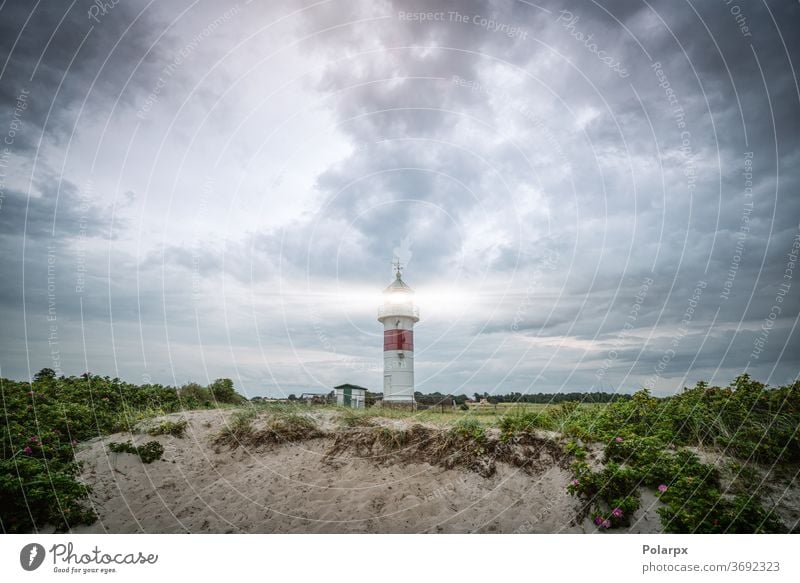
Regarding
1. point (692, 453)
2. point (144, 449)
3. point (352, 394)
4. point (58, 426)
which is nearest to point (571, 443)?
point (692, 453)

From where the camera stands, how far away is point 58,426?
35.1ft

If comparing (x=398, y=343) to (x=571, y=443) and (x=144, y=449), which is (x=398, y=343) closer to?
(x=144, y=449)

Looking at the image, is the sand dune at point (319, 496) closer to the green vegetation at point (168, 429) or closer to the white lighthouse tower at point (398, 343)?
the green vegetation at point (168, 429)

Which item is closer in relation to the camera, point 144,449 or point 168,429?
point 144,449

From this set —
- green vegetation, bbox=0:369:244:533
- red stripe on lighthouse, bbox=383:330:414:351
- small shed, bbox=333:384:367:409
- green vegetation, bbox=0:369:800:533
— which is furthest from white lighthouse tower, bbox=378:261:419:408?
green vegetation, bbox=0:369:800:533

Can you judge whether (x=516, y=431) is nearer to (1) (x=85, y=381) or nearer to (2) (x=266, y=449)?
(2) (x=266, y=449)

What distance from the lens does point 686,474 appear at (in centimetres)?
617

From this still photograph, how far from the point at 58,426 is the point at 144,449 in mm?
2809

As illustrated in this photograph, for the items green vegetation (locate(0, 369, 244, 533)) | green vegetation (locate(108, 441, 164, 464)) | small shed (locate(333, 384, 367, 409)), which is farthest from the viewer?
small shed (locate(333, 384, 367, 409))

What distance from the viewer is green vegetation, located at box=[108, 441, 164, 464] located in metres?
9.87

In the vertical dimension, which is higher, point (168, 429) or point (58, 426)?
point (58, 426)

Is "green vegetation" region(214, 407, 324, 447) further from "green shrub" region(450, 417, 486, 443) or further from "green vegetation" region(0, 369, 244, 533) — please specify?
"green shrub" region(450, 417, 486, 443)

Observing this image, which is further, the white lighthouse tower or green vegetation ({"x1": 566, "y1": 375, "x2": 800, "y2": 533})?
the white lighthouse tower
